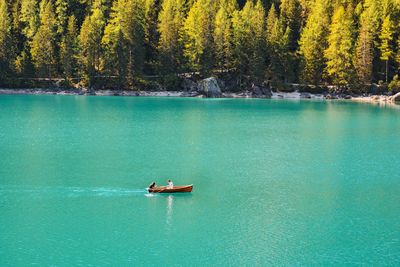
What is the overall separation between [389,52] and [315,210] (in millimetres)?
85494

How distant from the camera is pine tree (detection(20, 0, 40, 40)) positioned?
121812mm

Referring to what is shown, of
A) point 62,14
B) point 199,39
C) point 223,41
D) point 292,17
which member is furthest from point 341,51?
point 62,14

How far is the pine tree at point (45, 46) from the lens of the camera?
11625cm

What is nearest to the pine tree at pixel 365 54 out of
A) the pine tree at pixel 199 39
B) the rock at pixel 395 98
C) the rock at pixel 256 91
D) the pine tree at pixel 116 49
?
the rock at pixel 395 98

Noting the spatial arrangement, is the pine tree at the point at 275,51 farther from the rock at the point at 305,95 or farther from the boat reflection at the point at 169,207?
the boat reflection at the point at 169,207

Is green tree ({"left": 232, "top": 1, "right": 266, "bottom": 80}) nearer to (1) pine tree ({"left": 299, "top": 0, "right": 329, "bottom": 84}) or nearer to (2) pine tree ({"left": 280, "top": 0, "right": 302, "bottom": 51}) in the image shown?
(1) pine tree ({"left": 299, "top": 0, "right": 329, "bottom": 84})

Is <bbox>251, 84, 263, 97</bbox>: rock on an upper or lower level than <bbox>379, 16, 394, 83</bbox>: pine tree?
lower

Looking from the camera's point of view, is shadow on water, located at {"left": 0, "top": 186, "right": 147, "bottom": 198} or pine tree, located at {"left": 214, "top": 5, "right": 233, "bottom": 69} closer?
shadow on water, located at {"left": 0, "top": 186, "right": 147, "bottom": 198}

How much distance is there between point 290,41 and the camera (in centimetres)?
12206

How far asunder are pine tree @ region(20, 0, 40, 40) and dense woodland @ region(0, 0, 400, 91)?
0.61 meters

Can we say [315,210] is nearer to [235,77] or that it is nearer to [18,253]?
[18,253]

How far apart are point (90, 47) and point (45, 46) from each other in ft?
34.4

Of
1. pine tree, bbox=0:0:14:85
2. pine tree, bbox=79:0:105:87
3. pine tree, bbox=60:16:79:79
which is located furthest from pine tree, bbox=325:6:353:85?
pine tree, bbox=0:0:14:85

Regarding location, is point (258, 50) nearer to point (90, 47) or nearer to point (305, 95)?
point (305, 95)
